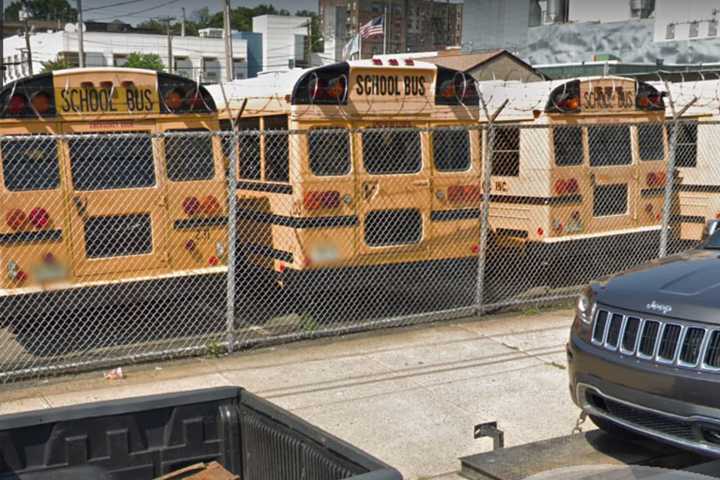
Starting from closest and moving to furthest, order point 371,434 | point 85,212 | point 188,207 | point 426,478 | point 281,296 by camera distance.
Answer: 1. point 426,478
2. point 371,434
3. point 85,212
4. point 188,207
5. point 281,296

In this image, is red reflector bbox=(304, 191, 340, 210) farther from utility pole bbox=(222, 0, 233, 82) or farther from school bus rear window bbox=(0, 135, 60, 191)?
utility pole bbox=(222, 0, 233, 82)

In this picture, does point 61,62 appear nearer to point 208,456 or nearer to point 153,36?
point 153,36

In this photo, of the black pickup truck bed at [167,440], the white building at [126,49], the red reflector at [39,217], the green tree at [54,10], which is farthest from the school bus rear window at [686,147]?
the green tree at [54,10]

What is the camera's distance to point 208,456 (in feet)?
12.2

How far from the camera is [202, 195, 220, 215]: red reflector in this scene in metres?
8.56

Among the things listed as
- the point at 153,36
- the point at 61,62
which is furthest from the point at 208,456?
the point at 153,36

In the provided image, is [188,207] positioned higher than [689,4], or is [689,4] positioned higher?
[689,4]

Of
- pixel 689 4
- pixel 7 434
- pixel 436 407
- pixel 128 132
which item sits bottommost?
pixel 436 407

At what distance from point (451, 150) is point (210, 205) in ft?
9.38

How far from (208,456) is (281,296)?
5.64m

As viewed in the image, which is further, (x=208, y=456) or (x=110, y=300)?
(x=110, y=300)

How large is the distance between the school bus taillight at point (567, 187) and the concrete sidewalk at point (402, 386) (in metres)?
2.30

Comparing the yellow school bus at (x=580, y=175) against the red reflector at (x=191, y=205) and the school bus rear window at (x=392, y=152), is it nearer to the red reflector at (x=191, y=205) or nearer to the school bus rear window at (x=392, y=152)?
the school bus rear window at (x=392, y=152)

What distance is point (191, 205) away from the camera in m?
8.48
